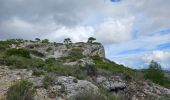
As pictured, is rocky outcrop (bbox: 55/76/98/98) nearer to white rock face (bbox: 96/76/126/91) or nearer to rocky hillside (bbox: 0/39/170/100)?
rocky hillside (bbox: 0/39/170/100)

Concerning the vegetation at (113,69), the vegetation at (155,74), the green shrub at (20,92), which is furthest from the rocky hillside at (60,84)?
the vegetation at (155,74)

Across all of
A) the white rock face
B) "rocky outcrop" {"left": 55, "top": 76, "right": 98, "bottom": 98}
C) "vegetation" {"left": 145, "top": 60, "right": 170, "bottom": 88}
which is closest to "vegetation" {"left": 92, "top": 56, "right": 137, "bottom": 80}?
"vegetation" {"left": 145, "top": 60, "right": 170, "bottom": 88}

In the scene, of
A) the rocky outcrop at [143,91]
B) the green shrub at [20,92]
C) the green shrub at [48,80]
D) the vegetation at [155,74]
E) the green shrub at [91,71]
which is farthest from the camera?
the vegetation at [155,74]

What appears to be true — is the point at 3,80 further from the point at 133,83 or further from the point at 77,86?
the point at 133,83

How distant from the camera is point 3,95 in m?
20.4

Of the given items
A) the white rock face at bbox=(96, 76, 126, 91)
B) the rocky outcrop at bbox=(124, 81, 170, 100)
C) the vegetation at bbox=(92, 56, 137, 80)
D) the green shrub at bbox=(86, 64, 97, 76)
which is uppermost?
the vegetation at bbox=(92, 56, 137, 80)

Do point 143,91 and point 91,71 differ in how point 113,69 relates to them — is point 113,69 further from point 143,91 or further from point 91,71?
point 143,91

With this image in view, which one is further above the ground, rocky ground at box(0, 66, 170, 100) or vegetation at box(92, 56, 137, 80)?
vegetation at box(92, 56, 137, 80)

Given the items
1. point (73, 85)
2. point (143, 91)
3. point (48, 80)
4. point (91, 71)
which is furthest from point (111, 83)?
point (48, 80)

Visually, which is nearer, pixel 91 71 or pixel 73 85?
pixel 73 85

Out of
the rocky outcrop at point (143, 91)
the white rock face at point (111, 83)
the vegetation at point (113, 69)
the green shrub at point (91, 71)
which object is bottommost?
the rocky outcrop at point (143, 91)

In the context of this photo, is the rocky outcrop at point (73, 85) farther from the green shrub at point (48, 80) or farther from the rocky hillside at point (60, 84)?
the green shrub at point (48, 80)

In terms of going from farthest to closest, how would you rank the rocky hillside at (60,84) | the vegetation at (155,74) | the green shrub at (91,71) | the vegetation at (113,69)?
the vegetation at (155,74) → the vegetation at (113,69) → the green shrub at (91,71) → the rocky hillside at (60,84)

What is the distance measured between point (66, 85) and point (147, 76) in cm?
2372
